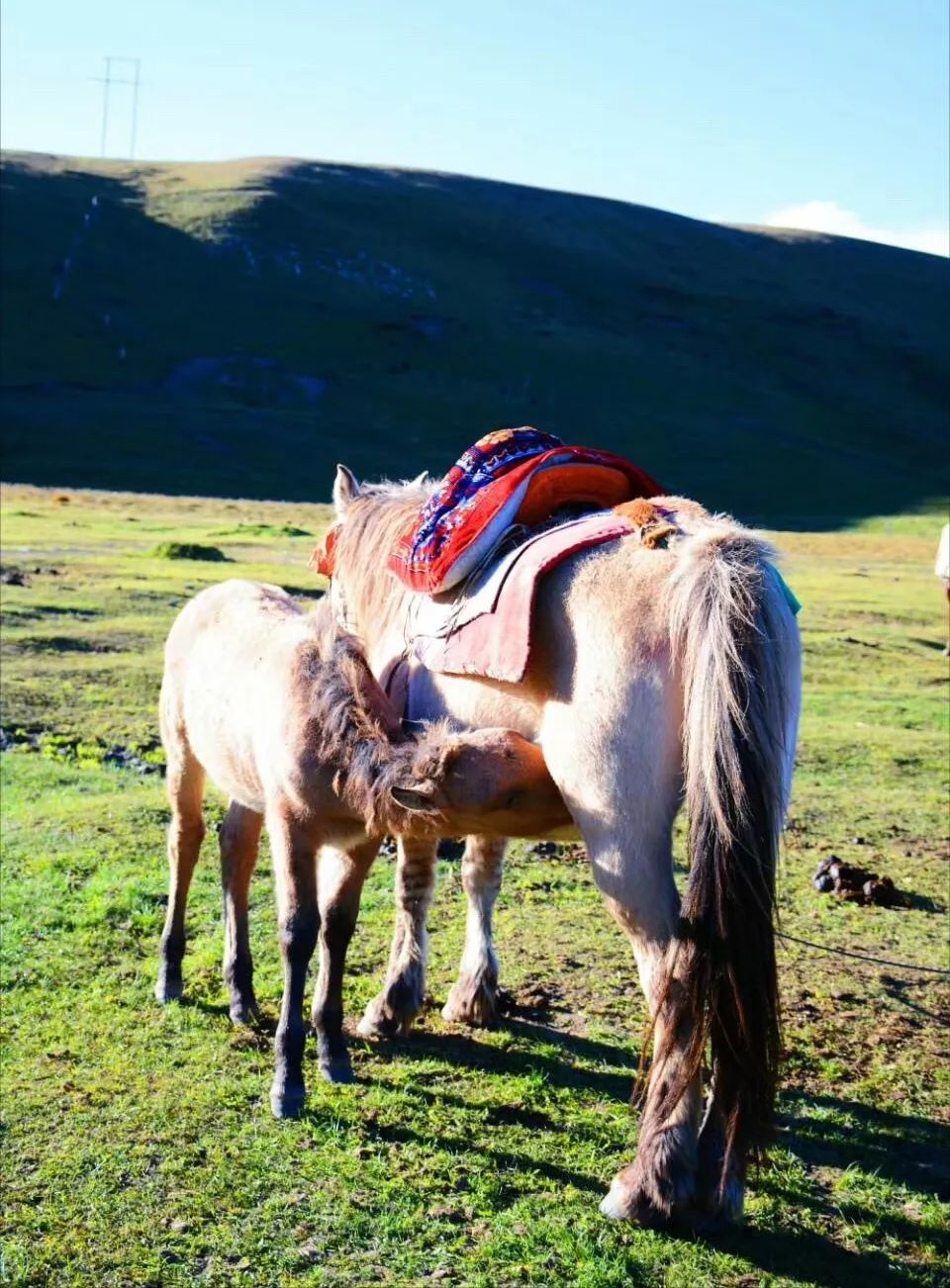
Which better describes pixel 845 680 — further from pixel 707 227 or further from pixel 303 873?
pixel 707 227

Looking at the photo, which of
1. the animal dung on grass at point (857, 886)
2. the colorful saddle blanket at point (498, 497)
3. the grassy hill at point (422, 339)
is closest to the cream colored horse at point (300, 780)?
the colorful saddle blanket at point (498, 497)

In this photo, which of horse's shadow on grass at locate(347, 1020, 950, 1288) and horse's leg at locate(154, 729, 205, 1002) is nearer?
horse's shadow on grass at locate(347, 1020, 950, 1288)

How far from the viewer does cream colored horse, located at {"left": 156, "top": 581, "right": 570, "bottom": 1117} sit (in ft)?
13.8

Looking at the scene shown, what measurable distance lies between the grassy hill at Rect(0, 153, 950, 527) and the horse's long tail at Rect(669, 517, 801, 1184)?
5278 centimetres

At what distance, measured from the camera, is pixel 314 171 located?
12388 centimetres

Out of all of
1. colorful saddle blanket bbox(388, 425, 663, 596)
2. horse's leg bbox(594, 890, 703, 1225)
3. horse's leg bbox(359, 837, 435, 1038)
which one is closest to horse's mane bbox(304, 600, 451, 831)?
colorful saddle blanket bbox(388, 425, 663, 596)

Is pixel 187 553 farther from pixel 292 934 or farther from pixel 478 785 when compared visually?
pixel 478 785

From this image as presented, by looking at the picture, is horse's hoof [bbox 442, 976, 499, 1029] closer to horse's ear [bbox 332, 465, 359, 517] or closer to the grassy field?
the grassy field

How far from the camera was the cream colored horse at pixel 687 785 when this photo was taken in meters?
3.87

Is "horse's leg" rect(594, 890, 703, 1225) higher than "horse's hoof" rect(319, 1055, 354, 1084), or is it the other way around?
"horse's leg" rect(594, 890, 703, 1225)

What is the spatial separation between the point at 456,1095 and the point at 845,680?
1082 centimetres

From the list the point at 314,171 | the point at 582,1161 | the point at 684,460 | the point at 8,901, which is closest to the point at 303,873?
the point at 582,1161

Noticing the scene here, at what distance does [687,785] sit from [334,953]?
185 cm

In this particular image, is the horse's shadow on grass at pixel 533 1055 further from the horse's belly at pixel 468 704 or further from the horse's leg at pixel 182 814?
the horse's belly at pixel 468 704
